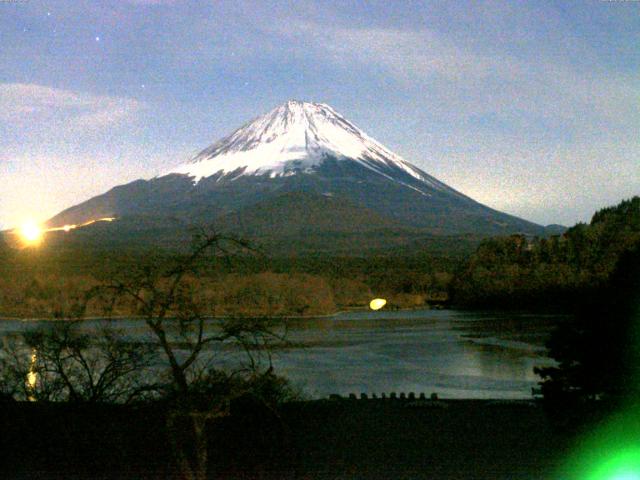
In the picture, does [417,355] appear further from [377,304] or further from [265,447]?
[377,304]

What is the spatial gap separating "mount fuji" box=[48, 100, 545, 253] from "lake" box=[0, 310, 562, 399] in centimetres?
5377

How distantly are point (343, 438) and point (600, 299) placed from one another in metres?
4.01

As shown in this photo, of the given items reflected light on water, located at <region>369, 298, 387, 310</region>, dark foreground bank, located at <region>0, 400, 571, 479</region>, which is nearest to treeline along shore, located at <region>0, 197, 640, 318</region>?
reflected light on water, located at <region>369, 298, 387, 310</region>

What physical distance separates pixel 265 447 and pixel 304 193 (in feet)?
398

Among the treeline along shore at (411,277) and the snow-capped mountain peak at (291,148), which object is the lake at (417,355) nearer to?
the treeline along shore at (411,277)

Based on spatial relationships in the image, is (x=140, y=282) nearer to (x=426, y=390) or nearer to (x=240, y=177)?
(x=426, y=390)

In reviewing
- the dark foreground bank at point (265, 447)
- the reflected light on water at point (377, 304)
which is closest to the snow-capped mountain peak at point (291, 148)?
the reflected light on water at point (377, 304)

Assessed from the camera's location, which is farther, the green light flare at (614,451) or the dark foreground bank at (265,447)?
the dark foreground bank at (265,447)

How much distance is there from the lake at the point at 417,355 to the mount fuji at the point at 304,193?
53.8 m

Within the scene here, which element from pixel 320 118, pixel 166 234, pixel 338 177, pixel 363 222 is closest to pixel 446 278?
pixel 166 234

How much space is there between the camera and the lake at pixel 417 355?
2191cm

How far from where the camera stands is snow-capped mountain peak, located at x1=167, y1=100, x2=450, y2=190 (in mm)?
153125

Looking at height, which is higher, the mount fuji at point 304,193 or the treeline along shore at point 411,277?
the mount fuji at point 304,193

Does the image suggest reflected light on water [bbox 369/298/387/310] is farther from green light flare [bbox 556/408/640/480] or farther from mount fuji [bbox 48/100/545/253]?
green light flare [bbox 556/408/640/480]
